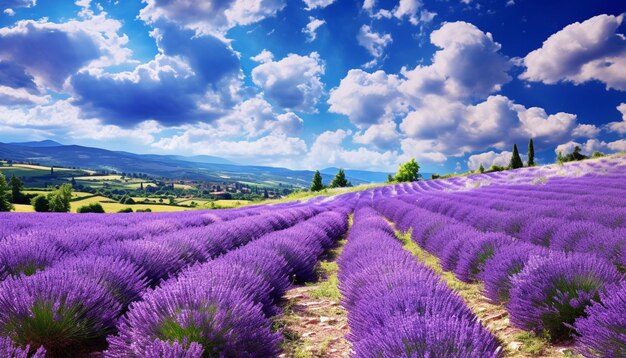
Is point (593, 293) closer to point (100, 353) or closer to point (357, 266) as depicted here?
point (357, 266)

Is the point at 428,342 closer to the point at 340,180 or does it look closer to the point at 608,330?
the point at 608,330

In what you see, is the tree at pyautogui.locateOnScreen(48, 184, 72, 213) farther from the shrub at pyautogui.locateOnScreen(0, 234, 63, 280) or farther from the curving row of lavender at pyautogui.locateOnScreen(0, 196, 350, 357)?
the curving row of lavender at pyautogui.locateOnScreen(0, 196, 350, 357)

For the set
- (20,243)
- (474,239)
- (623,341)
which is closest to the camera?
(623,341)

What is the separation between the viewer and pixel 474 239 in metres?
4.44

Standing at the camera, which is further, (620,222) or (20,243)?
(620,222)

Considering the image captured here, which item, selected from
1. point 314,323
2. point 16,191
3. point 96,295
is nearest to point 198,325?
point 96,295

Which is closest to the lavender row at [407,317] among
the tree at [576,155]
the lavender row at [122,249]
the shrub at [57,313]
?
the shrub at [57,313]

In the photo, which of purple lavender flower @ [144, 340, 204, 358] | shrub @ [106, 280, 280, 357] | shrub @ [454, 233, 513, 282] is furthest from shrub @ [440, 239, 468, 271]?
purple lavender flower @ [144, 340, 204, 358]

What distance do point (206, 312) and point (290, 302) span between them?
6.00ft

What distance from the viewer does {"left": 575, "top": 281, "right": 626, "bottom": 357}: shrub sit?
1.69 meters

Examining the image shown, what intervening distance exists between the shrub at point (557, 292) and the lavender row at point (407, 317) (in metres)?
0.38

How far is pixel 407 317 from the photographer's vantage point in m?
1.76

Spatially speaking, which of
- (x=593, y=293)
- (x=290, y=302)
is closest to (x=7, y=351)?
(x=290, y=302)

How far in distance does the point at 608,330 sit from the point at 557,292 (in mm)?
676
